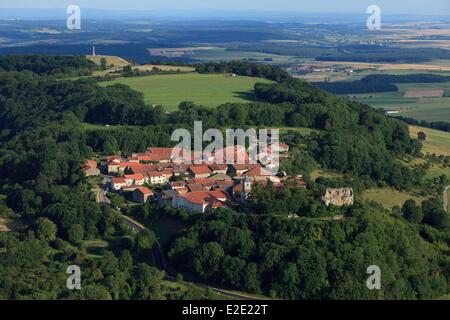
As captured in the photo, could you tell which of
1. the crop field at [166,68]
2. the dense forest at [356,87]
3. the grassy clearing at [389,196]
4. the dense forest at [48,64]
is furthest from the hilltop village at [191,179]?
the dense forest at [356,87]

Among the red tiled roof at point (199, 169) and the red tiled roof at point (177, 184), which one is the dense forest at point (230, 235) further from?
the red tiled roof at point (199, 169)

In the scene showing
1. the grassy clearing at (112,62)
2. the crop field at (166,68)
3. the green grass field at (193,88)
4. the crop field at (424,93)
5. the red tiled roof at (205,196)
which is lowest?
the crop field at (424,93)

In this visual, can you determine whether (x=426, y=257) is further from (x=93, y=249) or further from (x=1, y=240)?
(x=1, y=240)

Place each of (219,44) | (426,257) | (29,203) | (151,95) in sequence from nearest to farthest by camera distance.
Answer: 1. (426,257)
2. (29,203)
3. (151,95)
4. (219,44)

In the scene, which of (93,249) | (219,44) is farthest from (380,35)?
(93,249)

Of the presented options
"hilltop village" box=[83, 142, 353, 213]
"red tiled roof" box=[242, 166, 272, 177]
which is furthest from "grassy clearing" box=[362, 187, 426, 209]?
"red tiled roof" box=[242, 166, 272, 177]

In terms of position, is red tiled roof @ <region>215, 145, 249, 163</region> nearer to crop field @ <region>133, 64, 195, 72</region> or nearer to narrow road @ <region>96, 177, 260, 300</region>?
narrow road @ <region>96, 177, 260, 300</region>
